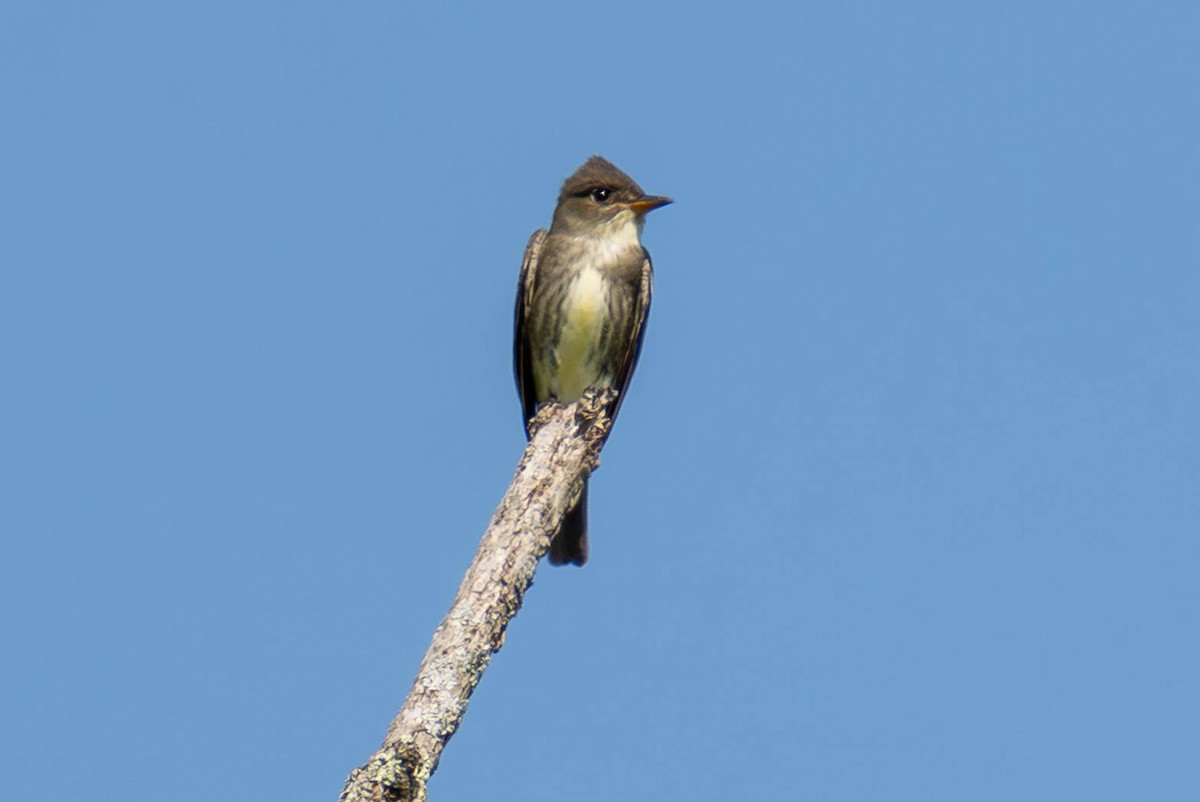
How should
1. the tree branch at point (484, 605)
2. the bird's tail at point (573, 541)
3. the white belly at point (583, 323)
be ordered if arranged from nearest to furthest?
the tree branch at point (484, 605) → the bird's tail at point (573, 541) → the white belly at point (583, 323)

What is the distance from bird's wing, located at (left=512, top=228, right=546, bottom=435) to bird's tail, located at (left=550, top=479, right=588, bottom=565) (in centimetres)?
119

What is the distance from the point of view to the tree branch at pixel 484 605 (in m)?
5.32

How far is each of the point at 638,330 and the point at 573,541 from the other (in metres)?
1.68

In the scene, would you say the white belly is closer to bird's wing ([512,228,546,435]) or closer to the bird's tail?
bird's wing ([512,228,546,435])

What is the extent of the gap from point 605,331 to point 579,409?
2622 millimetres

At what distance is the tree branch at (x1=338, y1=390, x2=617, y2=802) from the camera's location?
532 centimetres

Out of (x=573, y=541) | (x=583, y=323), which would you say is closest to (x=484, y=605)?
(x=573, y=541)

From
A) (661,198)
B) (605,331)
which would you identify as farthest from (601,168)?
(605,331)

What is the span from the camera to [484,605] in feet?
20.6

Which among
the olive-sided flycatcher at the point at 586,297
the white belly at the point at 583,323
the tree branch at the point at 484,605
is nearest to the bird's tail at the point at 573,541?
the olive-sided flycatcher at the point at 586,297

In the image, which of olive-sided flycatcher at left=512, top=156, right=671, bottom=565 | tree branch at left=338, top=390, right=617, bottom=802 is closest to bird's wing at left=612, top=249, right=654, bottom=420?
olive-sided flycatcher at left=512, top=156, right=671, bottom=565

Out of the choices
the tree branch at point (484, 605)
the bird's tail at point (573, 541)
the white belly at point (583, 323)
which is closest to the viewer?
the tree branch at point (484, 605)

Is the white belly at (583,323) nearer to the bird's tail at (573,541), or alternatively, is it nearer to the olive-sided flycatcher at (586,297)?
the olive-sided flycatcher at (586,297)

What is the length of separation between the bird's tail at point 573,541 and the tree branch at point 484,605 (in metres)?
1.69
